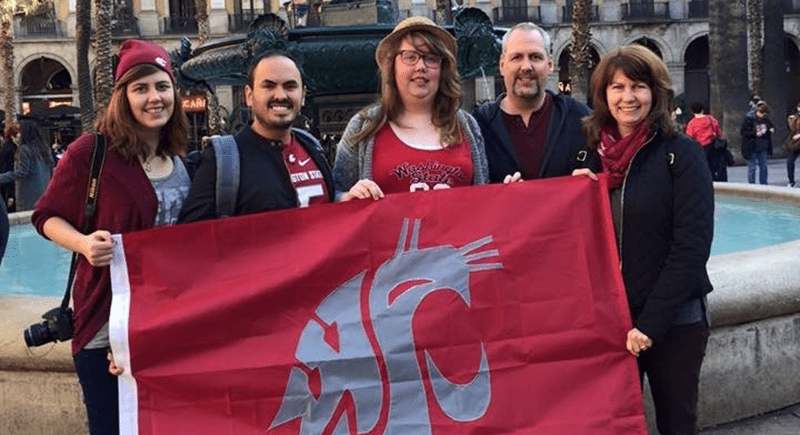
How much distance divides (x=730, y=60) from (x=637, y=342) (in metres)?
20.3

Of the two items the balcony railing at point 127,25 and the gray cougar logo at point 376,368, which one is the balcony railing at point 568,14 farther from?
the gray cougar logo at point 376,368

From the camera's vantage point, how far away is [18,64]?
41.1 meters

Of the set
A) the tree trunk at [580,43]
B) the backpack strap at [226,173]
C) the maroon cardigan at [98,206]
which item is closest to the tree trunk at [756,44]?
the tree trunk at [580,43]

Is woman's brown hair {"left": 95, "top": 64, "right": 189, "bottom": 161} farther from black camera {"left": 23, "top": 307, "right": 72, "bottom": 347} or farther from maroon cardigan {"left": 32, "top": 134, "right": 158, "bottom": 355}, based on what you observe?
black camera {"left": 23, "top": 307, "right": 72, "bottom": 347}

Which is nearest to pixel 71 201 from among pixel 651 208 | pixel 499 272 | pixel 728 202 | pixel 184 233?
pixel 184 233

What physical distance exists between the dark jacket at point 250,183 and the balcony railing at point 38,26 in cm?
4161

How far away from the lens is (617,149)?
10.1 ft

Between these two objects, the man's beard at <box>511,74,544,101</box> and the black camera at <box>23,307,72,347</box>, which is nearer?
the black camera at <box>23,307,72,347</box>

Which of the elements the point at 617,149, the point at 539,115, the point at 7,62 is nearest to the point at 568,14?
the point at 7,62

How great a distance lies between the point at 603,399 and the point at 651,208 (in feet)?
2.26

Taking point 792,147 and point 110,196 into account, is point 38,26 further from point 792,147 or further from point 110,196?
point 110,196

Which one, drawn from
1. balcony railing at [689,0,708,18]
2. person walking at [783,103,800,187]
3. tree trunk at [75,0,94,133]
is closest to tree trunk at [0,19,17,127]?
tree trunk at [75,0,94,133]

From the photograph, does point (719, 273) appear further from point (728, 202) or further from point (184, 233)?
point (728, 202)

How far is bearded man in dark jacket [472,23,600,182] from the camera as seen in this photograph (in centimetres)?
335
